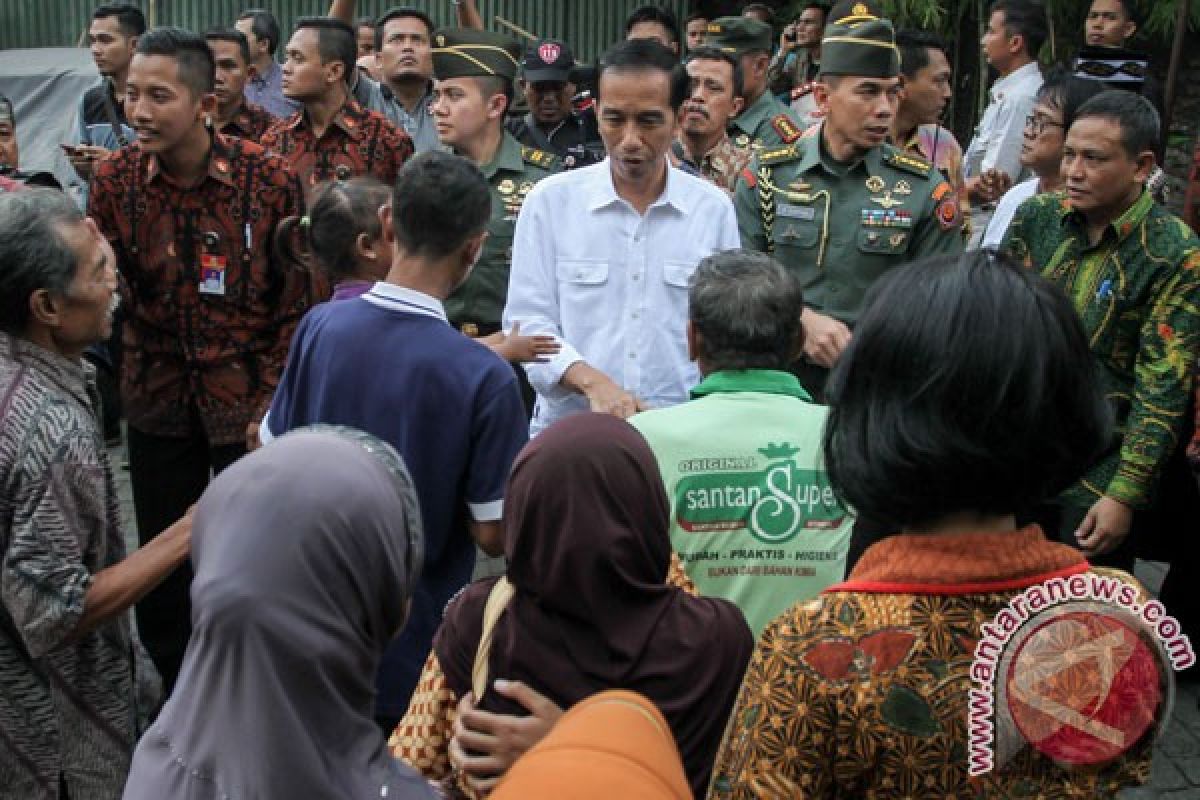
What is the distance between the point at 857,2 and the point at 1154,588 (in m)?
3.10

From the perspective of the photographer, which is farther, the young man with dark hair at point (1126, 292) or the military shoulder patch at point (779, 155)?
the military shoulder patch at point (779, 155)

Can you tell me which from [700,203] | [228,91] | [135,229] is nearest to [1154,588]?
[700,203]

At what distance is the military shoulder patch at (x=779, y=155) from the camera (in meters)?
4.54

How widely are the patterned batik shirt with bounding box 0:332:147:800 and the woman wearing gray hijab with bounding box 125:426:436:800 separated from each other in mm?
1065

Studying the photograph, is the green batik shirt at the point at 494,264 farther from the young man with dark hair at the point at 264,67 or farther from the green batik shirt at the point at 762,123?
the young man with dark hair at the point at 264,67

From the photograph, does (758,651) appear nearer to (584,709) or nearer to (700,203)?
(584,709)

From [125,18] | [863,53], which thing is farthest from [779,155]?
[125,18]

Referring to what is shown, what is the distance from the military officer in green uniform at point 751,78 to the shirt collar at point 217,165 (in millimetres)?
3573

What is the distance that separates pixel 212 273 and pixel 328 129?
1986 millimetres

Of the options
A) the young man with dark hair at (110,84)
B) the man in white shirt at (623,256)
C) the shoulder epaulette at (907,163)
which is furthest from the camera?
the young man with dark hair at (110,84)

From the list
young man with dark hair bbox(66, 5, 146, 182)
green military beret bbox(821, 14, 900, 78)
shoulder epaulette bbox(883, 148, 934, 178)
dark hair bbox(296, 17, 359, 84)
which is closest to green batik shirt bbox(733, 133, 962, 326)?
shoulder epaulette bbox(883, 148, 934, 178)

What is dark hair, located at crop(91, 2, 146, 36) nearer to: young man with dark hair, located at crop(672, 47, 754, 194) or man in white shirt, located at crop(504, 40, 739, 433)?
young man with dark hair, located at crop(672, 47, 754, 194)

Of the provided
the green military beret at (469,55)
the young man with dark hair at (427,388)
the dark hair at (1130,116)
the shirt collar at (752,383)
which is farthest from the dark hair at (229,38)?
the shirt collar at (752,383)

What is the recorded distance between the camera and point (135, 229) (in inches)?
171
